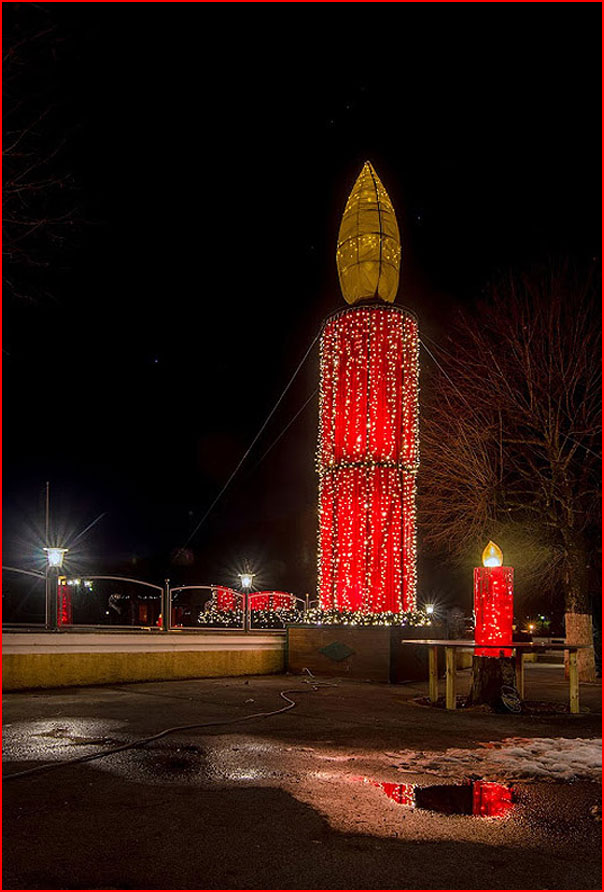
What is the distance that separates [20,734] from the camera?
8.52m

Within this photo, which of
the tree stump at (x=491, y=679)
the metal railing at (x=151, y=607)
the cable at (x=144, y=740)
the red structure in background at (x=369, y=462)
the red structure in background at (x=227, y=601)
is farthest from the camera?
the red structure in background at (x=227, y=601)

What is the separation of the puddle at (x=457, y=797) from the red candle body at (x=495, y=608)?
4648mm

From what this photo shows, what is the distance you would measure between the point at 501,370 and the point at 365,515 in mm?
5219

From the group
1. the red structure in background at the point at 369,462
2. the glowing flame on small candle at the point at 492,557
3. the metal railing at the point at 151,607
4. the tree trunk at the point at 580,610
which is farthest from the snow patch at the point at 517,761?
the tree trunk at the point at 580,610

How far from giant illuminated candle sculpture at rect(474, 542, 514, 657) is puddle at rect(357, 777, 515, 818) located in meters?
4.65

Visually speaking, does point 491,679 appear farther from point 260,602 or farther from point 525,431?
point 260,602

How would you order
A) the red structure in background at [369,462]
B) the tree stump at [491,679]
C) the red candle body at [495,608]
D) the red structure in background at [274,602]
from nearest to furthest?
1. the red candle body at [495,608]
2. the tree stump at [491,679]
3. the red structure in background at [369,462]
4. the red structure in background at [274,602]

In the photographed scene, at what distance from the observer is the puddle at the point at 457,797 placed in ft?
18.2

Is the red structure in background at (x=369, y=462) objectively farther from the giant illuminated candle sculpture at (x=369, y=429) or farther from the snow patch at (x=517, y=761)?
the snow patch at (x=517, y=761)

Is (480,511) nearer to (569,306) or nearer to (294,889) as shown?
(569,306)

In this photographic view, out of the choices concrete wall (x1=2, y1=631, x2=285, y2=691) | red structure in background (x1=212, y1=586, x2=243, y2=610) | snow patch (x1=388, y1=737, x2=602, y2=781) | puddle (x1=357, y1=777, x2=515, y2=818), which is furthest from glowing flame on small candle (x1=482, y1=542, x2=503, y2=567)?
red structure in background (x1=212, y1=586, x2=243, y2=610)

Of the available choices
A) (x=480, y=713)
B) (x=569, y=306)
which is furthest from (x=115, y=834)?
(x=569, y=306)

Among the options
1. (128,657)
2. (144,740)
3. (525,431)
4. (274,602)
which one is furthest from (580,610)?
(144,740)

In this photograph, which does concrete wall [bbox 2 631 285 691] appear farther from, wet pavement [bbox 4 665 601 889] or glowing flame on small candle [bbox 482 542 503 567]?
glowing flame on small candle [bbox 482 542 503 567]
